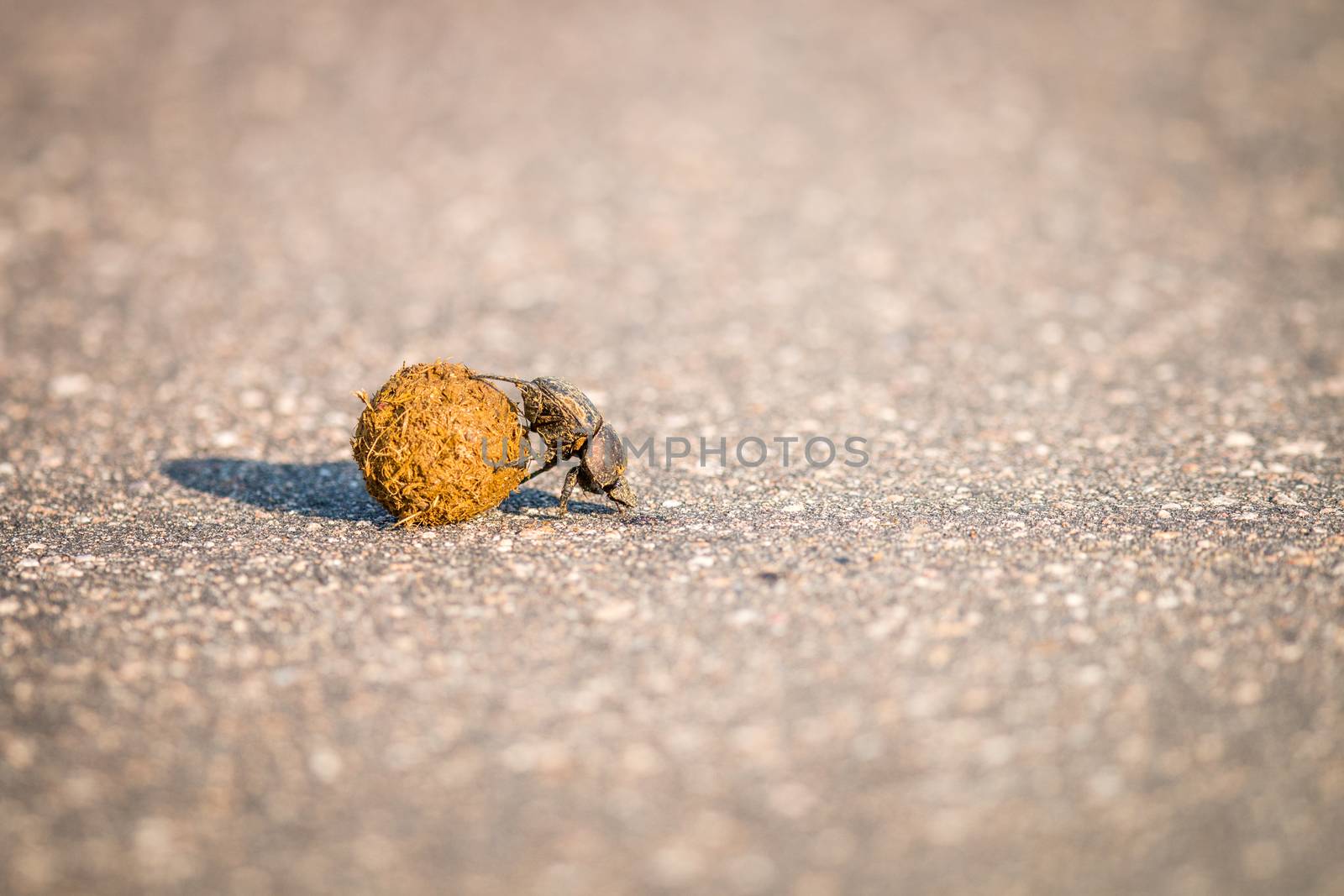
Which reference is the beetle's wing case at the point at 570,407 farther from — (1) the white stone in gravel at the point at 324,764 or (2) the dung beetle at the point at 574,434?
(1) the white stone in gravel at the point at 324,764

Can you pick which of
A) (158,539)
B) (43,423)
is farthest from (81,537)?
(43,423)

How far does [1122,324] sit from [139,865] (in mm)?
8432

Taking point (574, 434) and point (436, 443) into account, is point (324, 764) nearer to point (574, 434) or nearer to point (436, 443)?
point (436, 443)

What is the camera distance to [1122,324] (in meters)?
9.22

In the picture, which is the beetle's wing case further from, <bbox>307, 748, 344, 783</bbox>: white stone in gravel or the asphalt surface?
<bbox>307, 748, 344, 783</bbox>: white stone in gravel

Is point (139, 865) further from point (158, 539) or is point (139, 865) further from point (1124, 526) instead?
point (1124, 526)

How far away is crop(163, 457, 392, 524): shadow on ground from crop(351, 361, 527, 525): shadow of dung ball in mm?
594

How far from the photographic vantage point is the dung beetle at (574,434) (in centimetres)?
549

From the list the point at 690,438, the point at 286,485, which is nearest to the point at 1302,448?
the point at 690,438

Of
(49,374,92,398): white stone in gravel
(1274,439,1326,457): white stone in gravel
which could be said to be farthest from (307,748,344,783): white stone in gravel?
(1274,439,1326,457): white stone in gravel

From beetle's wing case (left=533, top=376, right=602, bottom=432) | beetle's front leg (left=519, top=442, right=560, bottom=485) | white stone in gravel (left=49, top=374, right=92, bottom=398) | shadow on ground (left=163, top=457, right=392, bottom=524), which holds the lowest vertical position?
shadow on ground (left=163, top=457, right=392, bottom=524)

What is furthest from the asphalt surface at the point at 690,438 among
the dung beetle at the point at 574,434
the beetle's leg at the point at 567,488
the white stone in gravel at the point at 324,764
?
the dung beetle at the point at 574,434

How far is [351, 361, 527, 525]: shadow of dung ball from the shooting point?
5.28 meters

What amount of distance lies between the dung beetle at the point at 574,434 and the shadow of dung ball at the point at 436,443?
15 centimetres
